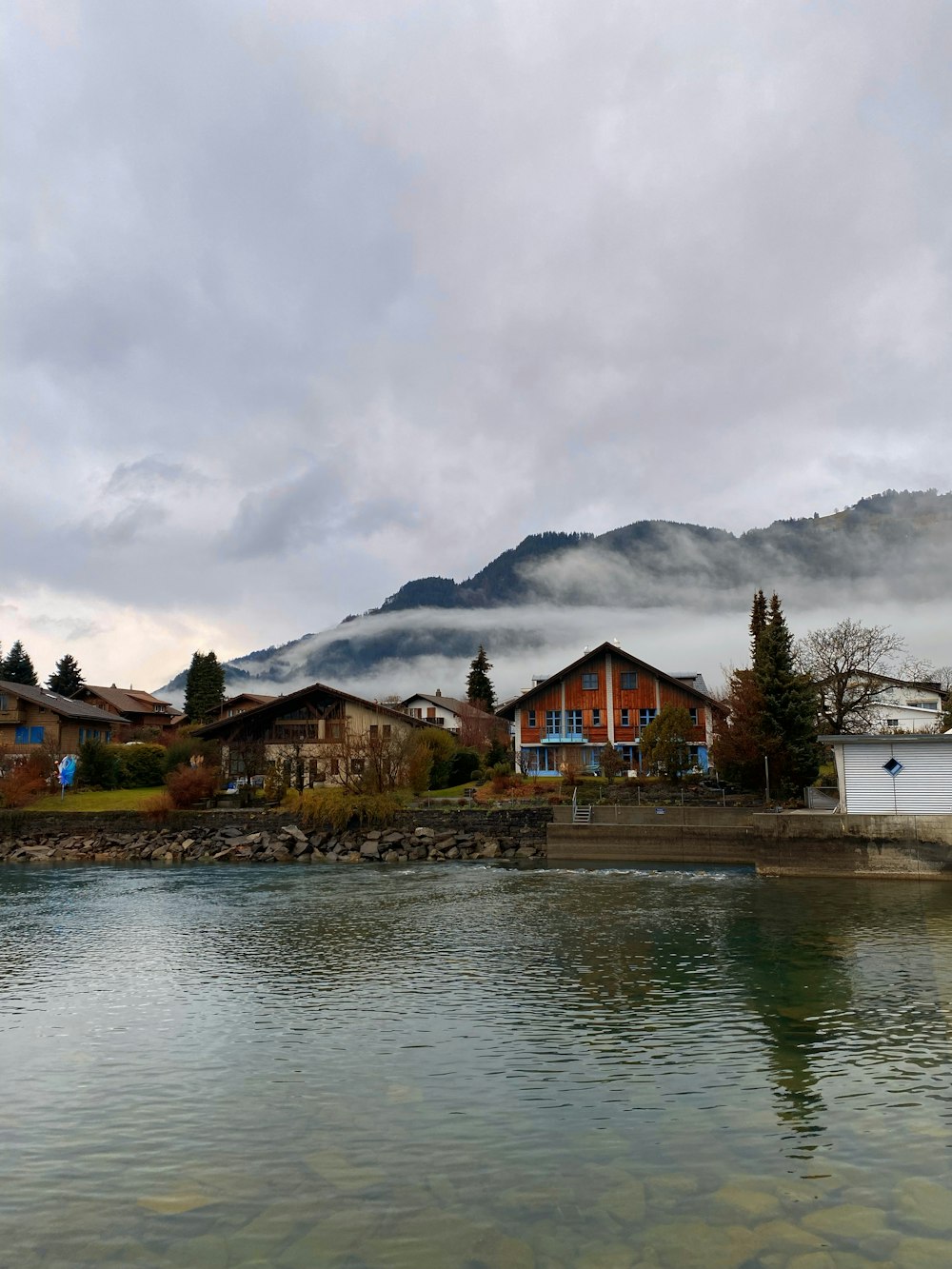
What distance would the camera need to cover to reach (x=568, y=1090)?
1265cm

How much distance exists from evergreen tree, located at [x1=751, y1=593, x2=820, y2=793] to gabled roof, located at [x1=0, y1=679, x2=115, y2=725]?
57329mm

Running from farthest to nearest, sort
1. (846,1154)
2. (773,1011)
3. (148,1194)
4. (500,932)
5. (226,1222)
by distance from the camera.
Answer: (500,932) < (773,1011) < (846,1154) < (148,1194) < (226,1222)

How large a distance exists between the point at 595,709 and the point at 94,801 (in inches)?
1437

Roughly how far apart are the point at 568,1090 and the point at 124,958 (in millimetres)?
14244

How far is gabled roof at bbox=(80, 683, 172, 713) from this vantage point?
111250 millimetres

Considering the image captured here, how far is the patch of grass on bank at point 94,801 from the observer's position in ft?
195

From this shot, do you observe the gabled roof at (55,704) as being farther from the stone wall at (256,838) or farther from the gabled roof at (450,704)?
the gabled roof at (450,704)

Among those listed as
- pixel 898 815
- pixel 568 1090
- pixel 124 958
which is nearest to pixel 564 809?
pixel 898 815

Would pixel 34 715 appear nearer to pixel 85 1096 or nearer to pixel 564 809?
pixel 564 809

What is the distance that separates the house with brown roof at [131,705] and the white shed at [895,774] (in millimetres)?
85498

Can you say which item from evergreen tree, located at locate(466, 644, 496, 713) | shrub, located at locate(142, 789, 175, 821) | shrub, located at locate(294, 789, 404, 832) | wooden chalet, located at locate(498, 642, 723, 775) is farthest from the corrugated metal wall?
evergreen tree, located at locate(466, 644, 496, 713)

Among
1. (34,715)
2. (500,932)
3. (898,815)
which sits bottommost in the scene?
(500,932)

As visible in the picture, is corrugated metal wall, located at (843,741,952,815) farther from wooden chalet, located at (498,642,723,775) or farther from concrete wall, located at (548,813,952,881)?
wooden chalet, located at (498,642,723,775)

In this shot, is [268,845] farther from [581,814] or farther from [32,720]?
[32,720]
